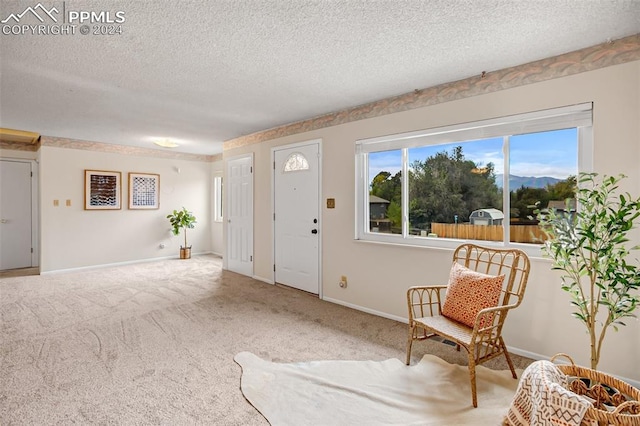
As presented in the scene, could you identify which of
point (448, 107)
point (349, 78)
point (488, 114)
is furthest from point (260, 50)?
point (488, 114)

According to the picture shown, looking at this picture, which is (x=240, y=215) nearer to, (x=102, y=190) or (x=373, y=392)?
(x=102, y=190)

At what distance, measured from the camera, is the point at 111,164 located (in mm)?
6324

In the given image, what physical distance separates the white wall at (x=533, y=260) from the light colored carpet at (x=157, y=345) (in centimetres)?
24

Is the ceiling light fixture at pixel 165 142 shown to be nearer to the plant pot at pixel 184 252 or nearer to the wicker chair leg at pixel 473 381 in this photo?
the plant pot at pixel 184 252

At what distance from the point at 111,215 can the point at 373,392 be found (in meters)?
6.25

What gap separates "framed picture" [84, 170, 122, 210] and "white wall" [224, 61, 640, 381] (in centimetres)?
361

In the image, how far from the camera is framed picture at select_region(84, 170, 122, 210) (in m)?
6.02

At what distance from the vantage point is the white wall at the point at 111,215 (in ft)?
18.5

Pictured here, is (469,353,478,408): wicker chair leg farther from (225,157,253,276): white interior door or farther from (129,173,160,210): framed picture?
(129,173,160,210): framed picture

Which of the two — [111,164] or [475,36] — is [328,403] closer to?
[475,36]

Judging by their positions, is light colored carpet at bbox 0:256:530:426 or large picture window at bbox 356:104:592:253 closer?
light colored carpet at bbox 0:256:530:426

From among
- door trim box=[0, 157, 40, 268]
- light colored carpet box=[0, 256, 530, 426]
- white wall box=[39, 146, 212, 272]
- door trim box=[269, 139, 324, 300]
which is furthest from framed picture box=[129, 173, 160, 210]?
door trim box=[269, 139, 324, 300]

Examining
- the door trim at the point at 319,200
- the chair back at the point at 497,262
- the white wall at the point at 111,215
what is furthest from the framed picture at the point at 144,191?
the chair back at the point at 497,262

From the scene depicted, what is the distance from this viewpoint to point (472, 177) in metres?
3.10
